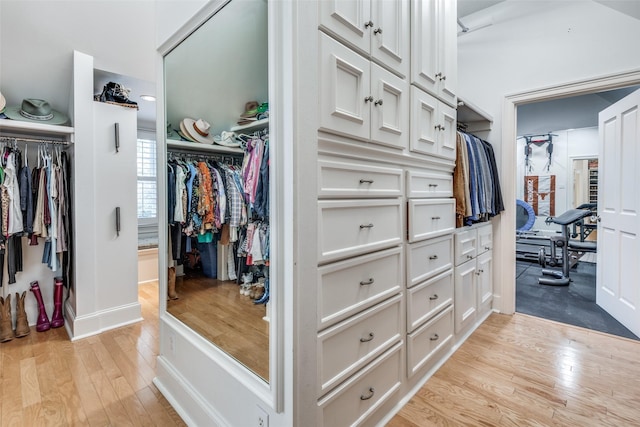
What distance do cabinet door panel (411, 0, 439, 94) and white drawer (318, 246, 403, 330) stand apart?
95cm

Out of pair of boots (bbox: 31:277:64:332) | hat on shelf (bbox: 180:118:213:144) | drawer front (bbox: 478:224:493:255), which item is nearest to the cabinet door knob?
hat on shelf (bbox: 180:118:213:144)

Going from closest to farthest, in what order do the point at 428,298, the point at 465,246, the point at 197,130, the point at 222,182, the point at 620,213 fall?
the point at 222,182 → the point at 197,130 → the point at 428,298 → the point at 465,246 → the point at 620,213

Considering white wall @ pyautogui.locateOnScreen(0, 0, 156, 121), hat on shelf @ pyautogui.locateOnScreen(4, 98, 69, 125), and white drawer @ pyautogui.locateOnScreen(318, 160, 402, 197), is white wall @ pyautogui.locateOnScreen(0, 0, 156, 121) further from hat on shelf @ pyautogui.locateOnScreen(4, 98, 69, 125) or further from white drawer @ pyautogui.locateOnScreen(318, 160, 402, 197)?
white drawer @ pyautogui.locateOnScreen(318, 160, 402, 197)

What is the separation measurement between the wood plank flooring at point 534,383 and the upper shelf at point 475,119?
6.03 ft

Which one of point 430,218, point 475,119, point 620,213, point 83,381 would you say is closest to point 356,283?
point 430,218

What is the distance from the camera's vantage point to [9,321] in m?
2.44

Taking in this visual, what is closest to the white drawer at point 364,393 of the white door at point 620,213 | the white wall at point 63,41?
the white door at point 620,213

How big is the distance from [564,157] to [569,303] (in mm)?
4966

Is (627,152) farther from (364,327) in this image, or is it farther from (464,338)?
(364,327)

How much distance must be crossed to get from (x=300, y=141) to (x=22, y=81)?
281 cm

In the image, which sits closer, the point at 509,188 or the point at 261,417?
the point at 261,417

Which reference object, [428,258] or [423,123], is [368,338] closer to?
[428,258]

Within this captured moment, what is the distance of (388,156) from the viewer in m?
1.44

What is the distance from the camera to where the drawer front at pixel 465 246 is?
2.09m
